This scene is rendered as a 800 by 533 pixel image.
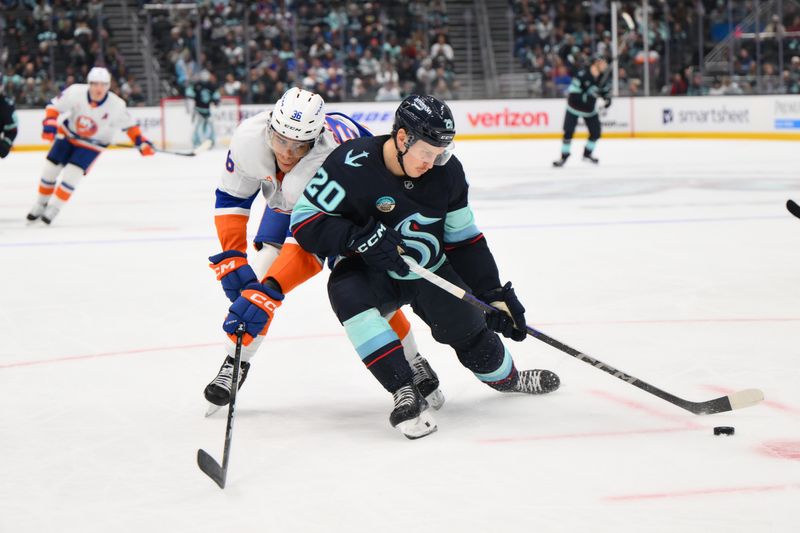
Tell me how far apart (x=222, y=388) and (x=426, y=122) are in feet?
3.28

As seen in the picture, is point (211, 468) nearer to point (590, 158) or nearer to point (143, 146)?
point (143, 146)

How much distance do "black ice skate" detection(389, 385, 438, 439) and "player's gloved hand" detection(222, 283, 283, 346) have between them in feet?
1.40

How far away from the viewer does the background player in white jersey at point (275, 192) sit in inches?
124

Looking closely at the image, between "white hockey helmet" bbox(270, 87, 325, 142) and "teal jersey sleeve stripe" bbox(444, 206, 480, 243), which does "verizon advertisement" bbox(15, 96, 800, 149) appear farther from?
"white hockey helmet" bbox(270, 87, 325, 142)

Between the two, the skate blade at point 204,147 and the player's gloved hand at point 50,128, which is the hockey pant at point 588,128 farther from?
the player's gloved hand at point 50,128

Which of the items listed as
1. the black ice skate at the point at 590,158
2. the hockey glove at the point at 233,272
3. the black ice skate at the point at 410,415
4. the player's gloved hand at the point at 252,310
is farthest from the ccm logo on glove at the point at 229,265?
the black ice skate at the point at 590,158

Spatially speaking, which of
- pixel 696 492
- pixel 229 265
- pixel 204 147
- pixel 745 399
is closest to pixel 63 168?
pixel 229 265

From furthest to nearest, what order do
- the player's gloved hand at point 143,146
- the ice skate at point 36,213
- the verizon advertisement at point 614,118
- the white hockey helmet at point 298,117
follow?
the verizon advertisement at point 614,118 < the player's gloved hand at point 143,146 < the ice skate at point 36,213 < the white hockey helmet at point 298,117

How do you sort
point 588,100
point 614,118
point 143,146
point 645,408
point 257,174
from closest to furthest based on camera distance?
1. point 645,408
2. point 257,174
3. point 143,146
4. point 588,100
5. point 614,118

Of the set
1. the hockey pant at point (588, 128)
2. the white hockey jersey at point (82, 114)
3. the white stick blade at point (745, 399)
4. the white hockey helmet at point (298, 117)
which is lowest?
the white stick blade at point (745, 399)

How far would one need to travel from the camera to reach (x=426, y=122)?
9.50ft

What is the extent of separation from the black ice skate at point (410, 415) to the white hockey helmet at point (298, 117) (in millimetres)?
787

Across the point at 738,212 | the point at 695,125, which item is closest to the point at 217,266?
the point at 738,212

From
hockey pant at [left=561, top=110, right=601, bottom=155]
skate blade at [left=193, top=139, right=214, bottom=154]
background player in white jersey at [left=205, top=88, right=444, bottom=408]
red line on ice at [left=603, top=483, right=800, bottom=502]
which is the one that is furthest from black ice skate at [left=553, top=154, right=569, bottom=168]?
red line on ice at [left=603, top=483, right=800, bottom=502]
